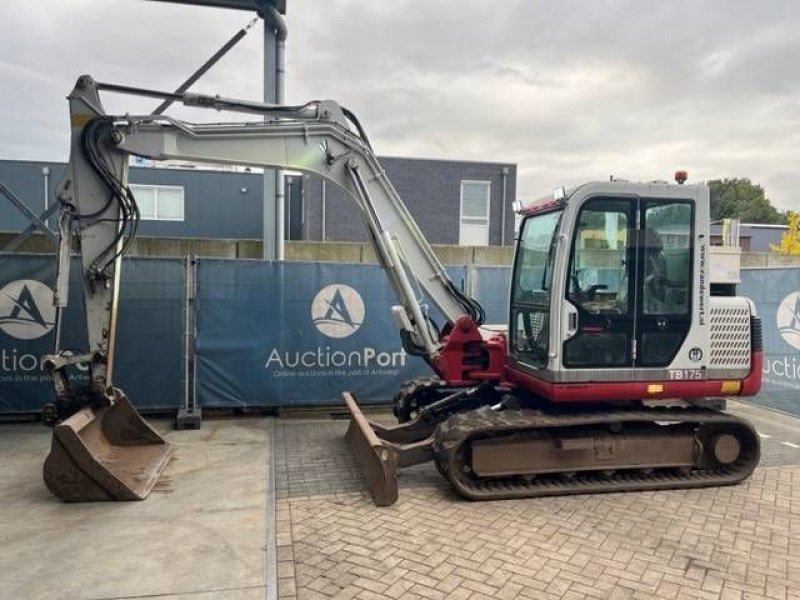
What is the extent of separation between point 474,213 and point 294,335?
16535 mm

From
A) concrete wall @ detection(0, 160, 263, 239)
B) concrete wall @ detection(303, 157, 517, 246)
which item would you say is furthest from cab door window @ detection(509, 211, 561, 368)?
concrete wall @ detection(303, 157, 517, 246)

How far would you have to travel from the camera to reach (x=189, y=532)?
4441 mm

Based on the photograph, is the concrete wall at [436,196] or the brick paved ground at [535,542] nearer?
the brick paved ground at [535,542]

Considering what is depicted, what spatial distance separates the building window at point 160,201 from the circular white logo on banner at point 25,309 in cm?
1319

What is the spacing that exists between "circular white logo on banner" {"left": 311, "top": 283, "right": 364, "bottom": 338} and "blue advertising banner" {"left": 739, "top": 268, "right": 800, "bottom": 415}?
5.78m

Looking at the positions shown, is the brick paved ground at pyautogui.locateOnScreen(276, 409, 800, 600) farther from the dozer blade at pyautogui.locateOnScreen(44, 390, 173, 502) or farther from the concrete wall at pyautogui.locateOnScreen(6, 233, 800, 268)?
the concrete wall at pyautogui.locateOnScreen(6, 233, 800, 268)

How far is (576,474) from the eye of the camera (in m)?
5.49

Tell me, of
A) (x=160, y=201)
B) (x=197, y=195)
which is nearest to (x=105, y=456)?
(x=160, y=201)

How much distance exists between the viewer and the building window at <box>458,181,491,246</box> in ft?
77.0

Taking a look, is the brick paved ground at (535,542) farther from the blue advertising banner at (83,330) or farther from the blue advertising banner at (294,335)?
the blue advertising banner at (83,330)

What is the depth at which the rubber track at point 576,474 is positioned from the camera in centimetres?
515

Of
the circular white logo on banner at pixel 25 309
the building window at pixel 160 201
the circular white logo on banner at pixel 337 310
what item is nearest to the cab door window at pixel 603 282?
the circular white logo on banner at pixel 337 310

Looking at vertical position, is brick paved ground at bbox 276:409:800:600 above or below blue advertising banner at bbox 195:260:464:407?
below

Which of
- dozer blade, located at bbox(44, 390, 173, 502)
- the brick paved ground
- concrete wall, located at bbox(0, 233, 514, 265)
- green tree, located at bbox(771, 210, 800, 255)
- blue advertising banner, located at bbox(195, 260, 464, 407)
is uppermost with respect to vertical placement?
green tree, located at bbox(771, 210, 800, 255)
